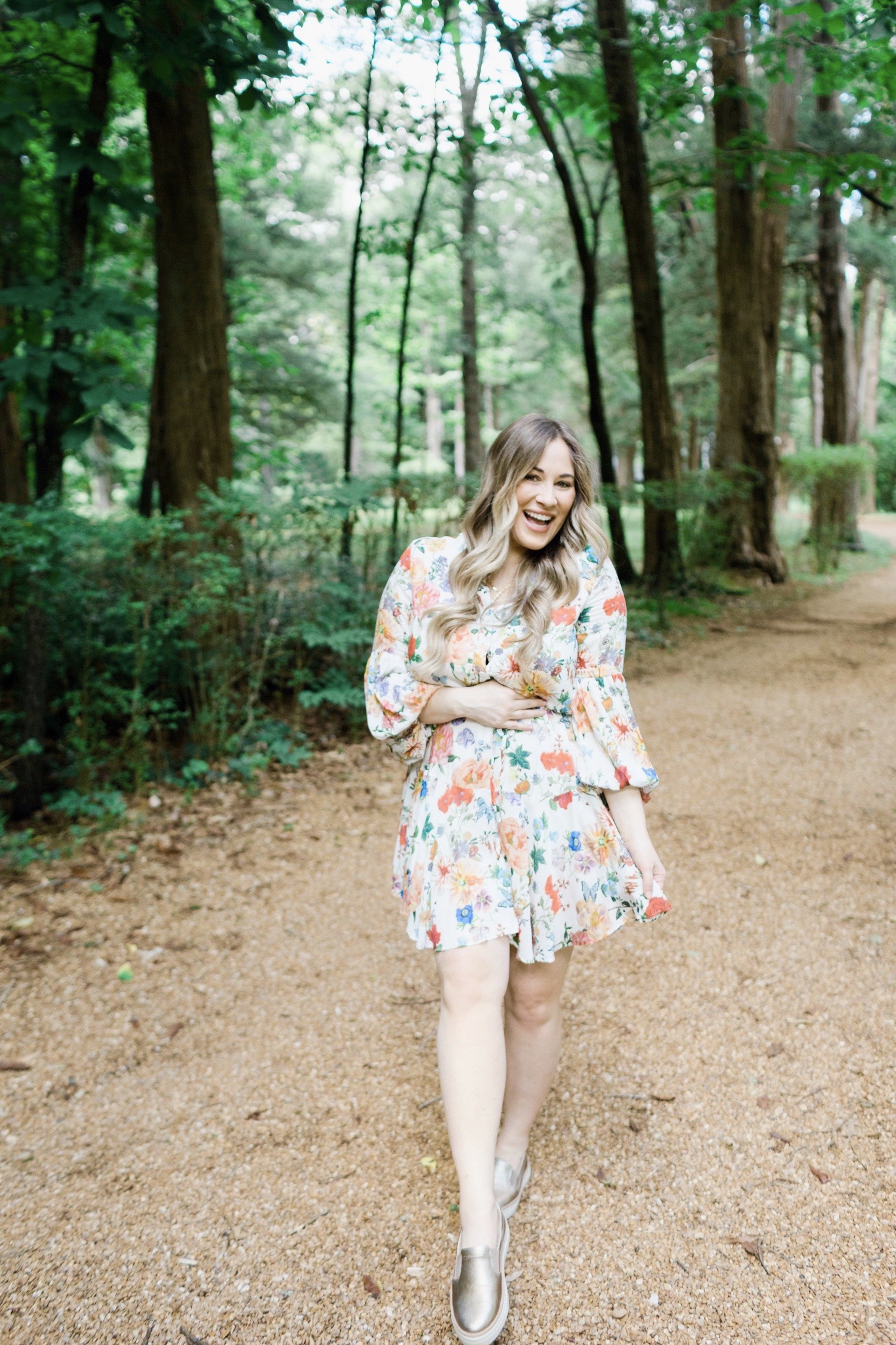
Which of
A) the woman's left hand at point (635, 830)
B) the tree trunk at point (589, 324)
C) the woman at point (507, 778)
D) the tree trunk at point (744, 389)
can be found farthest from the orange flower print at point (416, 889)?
the tree trunk at point (744, 389)

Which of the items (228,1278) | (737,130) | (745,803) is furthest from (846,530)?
(228,1278)

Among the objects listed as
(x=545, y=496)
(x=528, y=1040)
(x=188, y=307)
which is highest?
(x=188, y=307)

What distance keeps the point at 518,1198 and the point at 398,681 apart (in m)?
1.27

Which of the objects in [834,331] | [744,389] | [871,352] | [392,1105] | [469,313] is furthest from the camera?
[871,352]

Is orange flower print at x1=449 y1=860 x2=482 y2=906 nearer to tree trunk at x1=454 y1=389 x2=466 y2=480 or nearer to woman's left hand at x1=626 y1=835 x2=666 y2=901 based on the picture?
woman's left hand at x1=626 y1=835 x2=666 y2=901

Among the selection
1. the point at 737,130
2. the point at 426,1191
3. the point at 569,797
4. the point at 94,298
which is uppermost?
the point at 737,130

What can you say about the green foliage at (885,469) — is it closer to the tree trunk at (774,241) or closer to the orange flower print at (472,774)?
the tree trunk at (774,241)

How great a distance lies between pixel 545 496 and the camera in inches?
81.5

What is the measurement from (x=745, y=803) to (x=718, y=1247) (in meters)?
3.01

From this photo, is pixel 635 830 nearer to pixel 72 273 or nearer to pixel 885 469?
pixel 72 273

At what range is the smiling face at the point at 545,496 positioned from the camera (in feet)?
6.79

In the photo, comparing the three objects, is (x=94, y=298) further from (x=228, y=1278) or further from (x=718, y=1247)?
(x=718, y=1247)

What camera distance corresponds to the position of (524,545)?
213cm

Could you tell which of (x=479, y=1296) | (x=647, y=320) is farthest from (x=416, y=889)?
(x=647, y=320)
